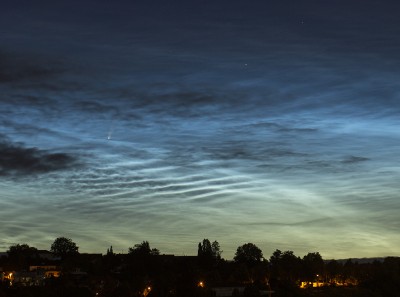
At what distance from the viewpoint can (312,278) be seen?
176625mm

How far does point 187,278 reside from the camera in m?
123

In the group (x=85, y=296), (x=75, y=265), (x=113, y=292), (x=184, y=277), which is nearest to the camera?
(x=85, y=296)

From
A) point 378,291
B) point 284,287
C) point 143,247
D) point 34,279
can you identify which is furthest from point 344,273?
point 34,279

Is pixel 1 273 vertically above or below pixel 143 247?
below

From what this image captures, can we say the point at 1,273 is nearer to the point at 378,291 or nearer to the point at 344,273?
the point at 378,291

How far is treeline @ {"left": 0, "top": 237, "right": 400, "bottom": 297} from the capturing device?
104m

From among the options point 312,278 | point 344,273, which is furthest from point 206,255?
point 344,273

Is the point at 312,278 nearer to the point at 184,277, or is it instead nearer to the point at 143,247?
the point at 143,247

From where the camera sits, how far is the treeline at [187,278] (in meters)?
104

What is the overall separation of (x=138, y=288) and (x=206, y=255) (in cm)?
7430

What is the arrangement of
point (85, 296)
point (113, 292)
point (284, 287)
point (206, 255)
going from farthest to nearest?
1. point (206, 255)
2. point (284, 287)
3. point (113, 292)
4. point (85, 296)

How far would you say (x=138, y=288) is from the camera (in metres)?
105

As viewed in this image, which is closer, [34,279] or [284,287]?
[284,287]

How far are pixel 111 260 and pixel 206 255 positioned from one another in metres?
29.1
